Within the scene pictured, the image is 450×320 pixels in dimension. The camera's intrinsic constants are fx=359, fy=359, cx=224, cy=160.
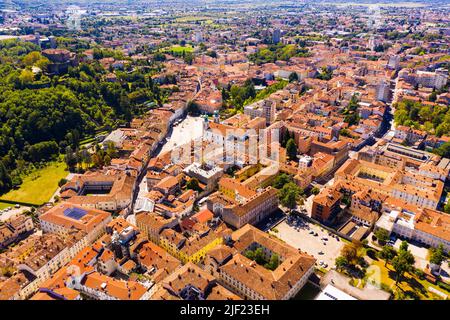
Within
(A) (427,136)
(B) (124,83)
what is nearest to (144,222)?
(A) (427,136)

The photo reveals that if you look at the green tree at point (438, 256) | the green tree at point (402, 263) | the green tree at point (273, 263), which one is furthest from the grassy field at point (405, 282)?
the green tree at point (273, 263)

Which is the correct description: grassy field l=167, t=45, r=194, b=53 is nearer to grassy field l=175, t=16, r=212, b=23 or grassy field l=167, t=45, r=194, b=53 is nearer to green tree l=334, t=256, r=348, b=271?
grassy field l=175, t=16, r=212, b=23

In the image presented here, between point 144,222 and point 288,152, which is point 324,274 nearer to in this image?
point 144,222

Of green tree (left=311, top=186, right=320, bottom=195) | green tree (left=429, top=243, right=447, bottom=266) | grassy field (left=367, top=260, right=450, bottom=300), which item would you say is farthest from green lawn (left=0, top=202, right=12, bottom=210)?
green tree (left=429, top=243, right=447, bottom=266)

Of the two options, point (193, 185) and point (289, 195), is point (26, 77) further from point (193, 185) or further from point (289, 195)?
point (289, 195)

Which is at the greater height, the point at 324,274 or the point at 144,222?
the point at 144,222

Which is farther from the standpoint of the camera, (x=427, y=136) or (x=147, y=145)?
(x=427, y=136)

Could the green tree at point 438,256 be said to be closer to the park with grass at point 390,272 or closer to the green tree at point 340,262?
the park with grass at point 390,272

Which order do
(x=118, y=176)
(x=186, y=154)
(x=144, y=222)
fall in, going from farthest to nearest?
(x=186, y=154), (x=118, y=176), (x=144, y=222)
